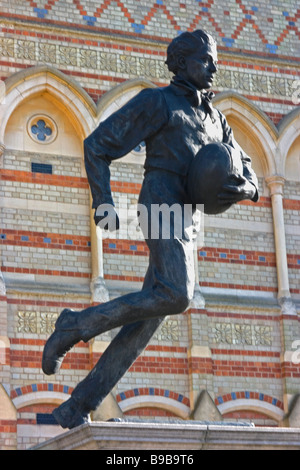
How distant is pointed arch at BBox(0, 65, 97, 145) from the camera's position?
13688 millimetres

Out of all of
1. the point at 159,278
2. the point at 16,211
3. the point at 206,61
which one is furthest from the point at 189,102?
the point at 16,211

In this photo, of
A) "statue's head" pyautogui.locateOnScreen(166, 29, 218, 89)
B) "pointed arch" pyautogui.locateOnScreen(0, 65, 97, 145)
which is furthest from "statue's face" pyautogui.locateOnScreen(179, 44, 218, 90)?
"pointed arch" pyautogui.locateOnScreen(0, 65, 97, 145)

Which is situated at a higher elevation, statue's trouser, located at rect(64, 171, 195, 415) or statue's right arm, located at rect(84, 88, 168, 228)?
statue's right arm, located at rect(84, 88, 168, 228)

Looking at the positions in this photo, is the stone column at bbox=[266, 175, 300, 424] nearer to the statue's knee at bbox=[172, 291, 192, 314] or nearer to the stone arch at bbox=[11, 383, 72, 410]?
the stone arch at bbox=[11, 383, 72, 410]

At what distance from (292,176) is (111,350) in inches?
363

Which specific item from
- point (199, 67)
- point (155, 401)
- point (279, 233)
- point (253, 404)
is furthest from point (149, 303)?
point (279, 233)

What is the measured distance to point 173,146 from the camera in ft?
20.4

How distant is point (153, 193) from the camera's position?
608 centimetres

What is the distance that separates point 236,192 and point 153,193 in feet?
1.47

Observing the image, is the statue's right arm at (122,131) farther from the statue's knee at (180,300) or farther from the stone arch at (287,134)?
the stone arch at (287,134)

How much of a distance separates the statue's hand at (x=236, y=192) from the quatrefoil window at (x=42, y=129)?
787cm

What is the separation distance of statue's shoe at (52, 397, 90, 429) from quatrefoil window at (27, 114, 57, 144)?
8.13 m

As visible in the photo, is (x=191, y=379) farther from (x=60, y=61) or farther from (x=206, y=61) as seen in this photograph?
(x=206, y=61)

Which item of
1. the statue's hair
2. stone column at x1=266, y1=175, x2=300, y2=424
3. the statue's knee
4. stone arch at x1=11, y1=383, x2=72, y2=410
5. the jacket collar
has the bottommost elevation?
the statue's knee
